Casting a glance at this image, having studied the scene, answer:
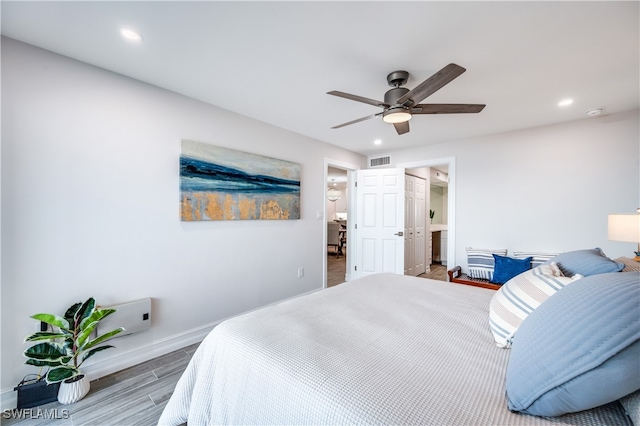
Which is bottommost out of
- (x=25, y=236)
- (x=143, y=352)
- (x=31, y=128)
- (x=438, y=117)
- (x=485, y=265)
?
(x=143, y=352)

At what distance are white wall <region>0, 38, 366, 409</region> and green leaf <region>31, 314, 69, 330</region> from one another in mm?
215

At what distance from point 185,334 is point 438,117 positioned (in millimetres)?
3519

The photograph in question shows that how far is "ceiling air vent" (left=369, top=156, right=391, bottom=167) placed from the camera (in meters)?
4.75

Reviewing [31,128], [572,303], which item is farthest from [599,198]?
[31,128]

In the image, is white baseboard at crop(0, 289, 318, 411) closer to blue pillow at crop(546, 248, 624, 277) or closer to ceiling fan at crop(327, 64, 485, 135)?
ceiling fan at crop(327, 64, 485, 135)

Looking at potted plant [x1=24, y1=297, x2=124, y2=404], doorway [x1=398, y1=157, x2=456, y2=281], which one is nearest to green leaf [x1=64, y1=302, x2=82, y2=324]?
potted plant [x1=24, y1=297, x2=124, y2=404]

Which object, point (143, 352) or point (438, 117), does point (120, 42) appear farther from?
point (438, 117)

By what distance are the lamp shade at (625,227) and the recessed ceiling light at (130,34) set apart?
3695 mm

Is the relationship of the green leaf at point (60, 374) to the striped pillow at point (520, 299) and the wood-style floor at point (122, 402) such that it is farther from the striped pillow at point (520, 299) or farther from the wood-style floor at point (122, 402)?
the striped pillow at point (520, 299)

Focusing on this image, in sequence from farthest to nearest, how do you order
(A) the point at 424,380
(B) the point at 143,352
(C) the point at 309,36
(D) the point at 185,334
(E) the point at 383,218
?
(E) the point at 383,218 → (D) the point at 185,334 → (B) the point at 143,352 → (C) the point at 309,36 → (A) the point at 424,380

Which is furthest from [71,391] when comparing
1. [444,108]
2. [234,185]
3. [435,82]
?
[444,108]

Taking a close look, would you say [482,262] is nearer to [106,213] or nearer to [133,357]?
[133,357]

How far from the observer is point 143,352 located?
2.28 m

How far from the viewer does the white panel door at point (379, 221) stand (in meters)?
4.25
